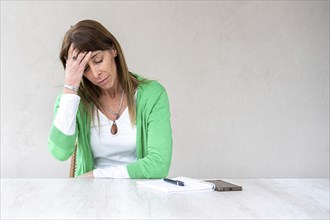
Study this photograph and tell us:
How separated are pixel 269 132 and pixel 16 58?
1.88 m

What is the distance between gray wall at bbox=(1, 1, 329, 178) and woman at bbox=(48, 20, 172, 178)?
1513 mm

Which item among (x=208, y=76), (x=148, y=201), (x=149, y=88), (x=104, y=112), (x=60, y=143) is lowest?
(x=148, y=201)

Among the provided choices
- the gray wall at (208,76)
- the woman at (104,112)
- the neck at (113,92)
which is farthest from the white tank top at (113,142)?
the gray wall at (208,76)

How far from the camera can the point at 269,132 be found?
3.96 m

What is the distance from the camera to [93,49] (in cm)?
212

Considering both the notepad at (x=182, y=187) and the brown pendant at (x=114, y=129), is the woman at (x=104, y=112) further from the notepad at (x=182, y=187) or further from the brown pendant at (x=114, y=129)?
the notepad at (x=182, y=187)

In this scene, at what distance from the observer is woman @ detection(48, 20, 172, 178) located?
6.86 ft

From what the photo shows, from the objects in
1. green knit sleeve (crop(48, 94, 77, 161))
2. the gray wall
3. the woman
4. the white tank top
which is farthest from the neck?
the gray wall

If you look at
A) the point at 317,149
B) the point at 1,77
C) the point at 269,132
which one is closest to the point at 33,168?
the point at 1,77

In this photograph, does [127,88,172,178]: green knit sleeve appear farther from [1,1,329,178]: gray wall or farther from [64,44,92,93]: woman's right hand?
[1,1,329,178]: gray wall

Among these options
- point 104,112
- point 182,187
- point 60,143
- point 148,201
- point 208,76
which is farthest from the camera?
point 208,76

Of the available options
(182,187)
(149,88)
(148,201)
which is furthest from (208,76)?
(148,201)

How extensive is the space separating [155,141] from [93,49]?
44cm

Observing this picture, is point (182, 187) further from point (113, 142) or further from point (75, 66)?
point (75, 66)
